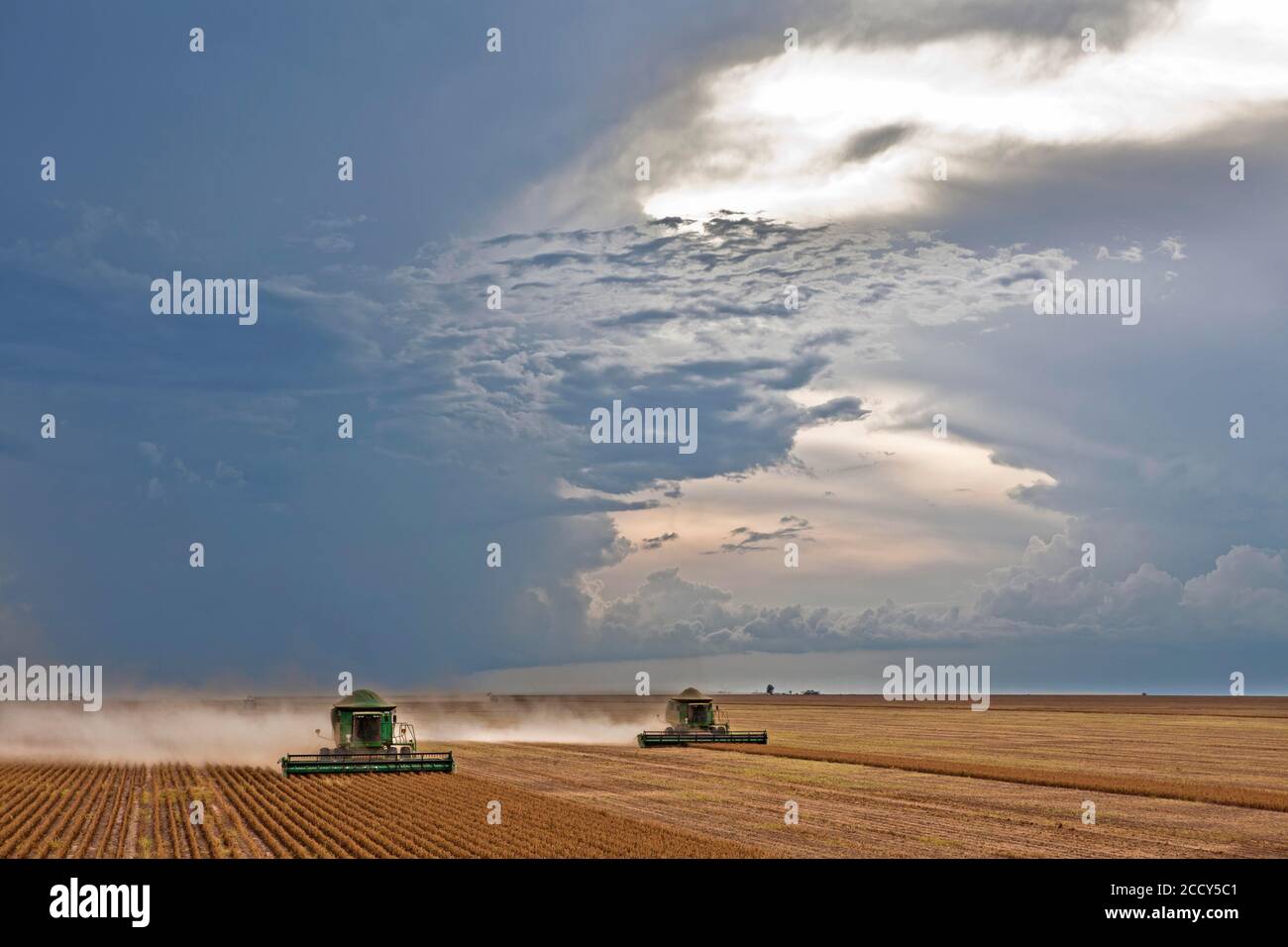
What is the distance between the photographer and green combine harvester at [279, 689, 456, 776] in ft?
185

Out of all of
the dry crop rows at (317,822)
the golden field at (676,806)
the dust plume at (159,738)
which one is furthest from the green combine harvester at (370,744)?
the dust plume at (159,738)

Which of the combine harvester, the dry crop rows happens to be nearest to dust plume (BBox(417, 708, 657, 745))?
the combine harvester

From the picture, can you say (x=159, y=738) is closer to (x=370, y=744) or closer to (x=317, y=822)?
(x=370, y=744)

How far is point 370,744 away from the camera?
5928cm

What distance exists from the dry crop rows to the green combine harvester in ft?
8.56

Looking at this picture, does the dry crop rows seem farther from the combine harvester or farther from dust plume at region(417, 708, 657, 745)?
dust plume at region(417, 708, 657, 745)

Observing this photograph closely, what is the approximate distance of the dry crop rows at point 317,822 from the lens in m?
30.6

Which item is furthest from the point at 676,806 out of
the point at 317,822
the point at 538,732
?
the point at 538,732

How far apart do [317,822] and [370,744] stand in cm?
2347

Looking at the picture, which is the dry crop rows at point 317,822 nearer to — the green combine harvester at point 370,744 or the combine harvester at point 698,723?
the green combine harvester at point 370,744

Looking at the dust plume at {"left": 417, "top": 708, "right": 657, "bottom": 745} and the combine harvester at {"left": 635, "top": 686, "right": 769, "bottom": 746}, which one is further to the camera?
the dust plume at {"left": 417, "top": 708, "right": 657, "bottom": 745}
